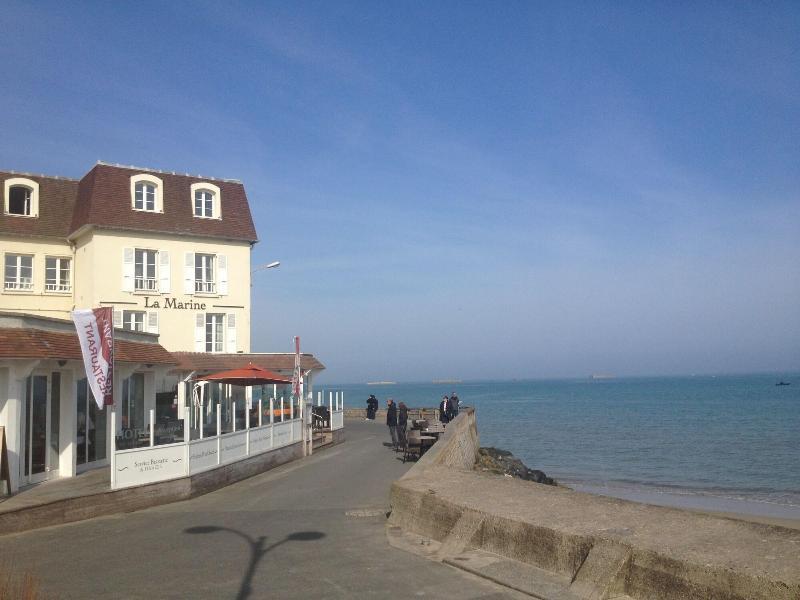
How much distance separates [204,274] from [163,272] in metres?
1.81

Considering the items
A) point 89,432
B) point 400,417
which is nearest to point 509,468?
point 400,417

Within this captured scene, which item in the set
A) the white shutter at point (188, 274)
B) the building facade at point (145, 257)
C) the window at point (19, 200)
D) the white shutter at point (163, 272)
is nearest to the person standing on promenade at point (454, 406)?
the building facade at point (145, 257)

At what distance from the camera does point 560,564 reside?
8.20 meters

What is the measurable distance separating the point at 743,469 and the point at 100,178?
104ft

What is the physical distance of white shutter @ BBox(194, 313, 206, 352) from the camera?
108ft

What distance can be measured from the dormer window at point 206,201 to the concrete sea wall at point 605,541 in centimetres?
2482

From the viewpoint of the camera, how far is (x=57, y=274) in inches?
1291

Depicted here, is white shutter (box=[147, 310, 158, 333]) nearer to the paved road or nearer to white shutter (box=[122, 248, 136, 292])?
white shutter (box=[122, 248, 136, 292])

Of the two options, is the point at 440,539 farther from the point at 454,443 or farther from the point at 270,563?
the point at 454,443

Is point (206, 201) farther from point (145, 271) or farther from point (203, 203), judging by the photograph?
point (145, 271)

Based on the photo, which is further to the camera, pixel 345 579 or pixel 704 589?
pixel 345 579

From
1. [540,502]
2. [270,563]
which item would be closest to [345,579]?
[270,563]

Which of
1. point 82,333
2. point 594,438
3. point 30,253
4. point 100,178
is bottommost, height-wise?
point 594,438

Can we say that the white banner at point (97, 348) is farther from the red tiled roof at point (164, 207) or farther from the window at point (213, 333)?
the window at point (213, 333)
